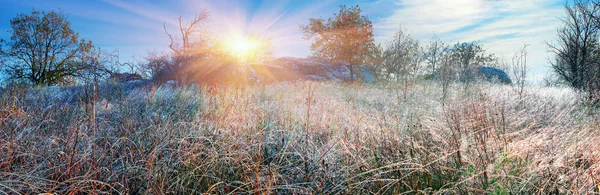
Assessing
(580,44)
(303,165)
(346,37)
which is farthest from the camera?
(346,37)

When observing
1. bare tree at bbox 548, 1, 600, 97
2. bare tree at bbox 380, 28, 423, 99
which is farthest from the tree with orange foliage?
bare tree at bbox 548, 1, 600, 97

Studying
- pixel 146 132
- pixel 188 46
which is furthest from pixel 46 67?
pixel 146 132

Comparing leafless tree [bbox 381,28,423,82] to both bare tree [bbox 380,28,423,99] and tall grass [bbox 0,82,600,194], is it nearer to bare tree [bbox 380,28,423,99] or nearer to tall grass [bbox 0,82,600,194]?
bare tree [bbox 380,28,423,99]

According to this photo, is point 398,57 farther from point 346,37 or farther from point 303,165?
point 303,165

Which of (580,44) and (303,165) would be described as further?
(580,44)

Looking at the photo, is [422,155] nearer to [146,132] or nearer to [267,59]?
[146,132]

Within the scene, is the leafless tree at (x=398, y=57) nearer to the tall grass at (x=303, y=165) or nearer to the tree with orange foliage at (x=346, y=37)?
the tree with orange foliage at (x=346, y=37)

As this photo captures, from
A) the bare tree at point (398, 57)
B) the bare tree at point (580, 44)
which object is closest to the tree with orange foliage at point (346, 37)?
the bare tree at point (398, 57)

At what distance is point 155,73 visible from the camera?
1255cm

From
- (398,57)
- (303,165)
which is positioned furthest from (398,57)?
(303,165)

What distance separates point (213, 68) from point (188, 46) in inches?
404

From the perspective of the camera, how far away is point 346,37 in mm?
20438

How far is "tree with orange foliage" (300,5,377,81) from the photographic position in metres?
20.5

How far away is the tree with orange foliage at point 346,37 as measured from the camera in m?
20.5
